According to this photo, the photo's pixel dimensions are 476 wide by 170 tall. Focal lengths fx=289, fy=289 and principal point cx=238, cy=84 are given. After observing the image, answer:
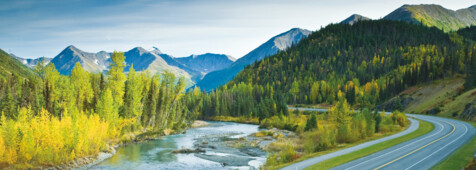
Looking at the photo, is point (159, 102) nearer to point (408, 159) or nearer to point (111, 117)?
point (111, 117)

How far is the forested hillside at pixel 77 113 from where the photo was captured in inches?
1427

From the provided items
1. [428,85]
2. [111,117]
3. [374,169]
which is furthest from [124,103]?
[428,85]

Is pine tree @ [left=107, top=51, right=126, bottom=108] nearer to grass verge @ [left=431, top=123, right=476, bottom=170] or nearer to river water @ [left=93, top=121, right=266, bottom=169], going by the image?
river water @ [left=93, top=121, right=266, bottom=169]

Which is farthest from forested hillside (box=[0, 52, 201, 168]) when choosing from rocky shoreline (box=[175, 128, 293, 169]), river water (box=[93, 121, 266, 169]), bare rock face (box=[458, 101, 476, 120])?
bare rock face (box=[458, 101, 476, 120])

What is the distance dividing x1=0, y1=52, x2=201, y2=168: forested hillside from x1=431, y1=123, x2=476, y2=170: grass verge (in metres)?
43.9

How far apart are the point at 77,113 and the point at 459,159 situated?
52053 millimetres

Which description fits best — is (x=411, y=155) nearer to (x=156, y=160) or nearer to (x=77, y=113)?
(x=156, y=160)

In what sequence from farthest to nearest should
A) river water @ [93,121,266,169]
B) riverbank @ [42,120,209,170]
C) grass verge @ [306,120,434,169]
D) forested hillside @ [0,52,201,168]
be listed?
river water @ [93,121,266,169], riverbank @ [42,120,209,170], forested hillside @ [0,52,201,168], grass verge @ [306,120,434,169]

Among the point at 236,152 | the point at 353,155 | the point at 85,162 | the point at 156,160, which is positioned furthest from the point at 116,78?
the point at 353,155

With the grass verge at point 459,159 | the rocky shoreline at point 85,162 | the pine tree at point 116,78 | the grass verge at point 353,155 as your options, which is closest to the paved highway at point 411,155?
the grass verge at point 459,159

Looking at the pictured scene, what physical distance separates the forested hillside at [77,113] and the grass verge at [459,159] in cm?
4390

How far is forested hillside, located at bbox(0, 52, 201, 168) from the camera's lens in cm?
3625

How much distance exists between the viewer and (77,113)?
4722 centimetres

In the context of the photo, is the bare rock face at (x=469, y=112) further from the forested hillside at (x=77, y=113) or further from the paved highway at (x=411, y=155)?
the forested hillside at (x=77, y=113)
